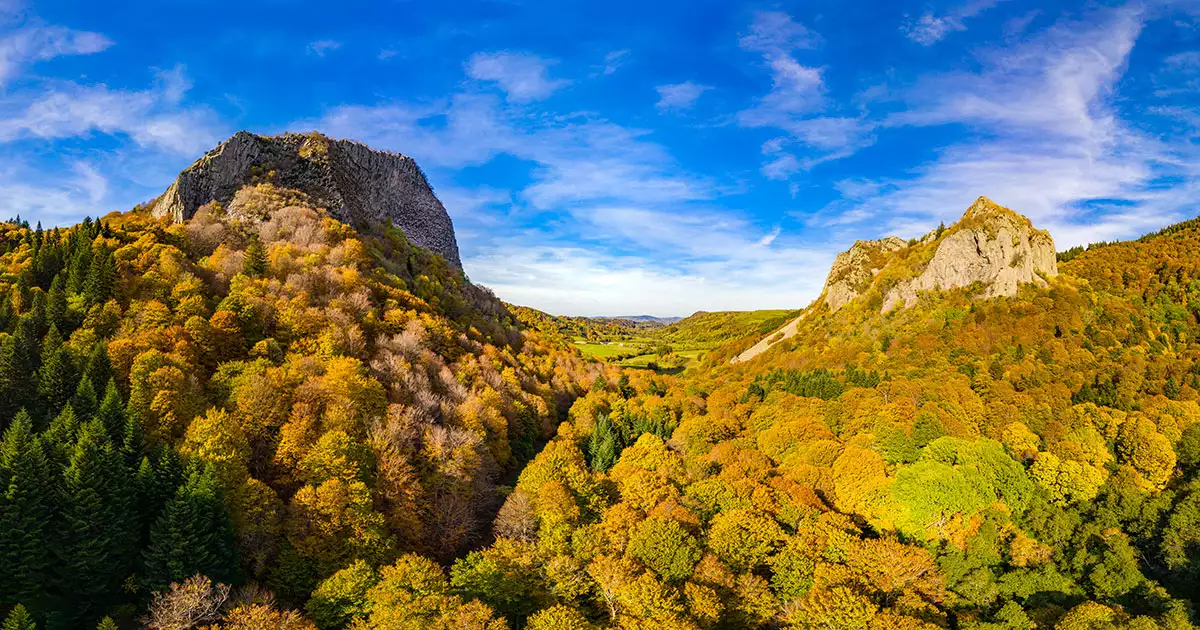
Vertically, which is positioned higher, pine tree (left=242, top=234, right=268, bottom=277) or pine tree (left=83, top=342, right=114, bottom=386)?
pine tree (left=242, top=234, right=268, bottom=277)

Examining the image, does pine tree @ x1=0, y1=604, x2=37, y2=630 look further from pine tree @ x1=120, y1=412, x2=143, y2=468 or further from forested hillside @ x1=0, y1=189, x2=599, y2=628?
pine tree @ x1=120, y1=412, x2=143, y2=468

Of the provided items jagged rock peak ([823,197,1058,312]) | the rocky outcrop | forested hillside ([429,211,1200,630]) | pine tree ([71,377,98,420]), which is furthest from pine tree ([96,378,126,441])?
the rocky outcrop

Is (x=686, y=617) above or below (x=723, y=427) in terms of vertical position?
below

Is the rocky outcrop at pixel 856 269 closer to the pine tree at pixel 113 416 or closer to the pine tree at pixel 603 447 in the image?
the pine tree at pixel 603 447

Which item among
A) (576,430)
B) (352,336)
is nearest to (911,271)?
(576,430)

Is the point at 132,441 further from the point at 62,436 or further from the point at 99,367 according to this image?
the point at 99,367

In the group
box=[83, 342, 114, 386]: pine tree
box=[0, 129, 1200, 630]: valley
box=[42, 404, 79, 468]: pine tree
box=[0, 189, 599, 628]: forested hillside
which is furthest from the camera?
box=[83, 342, 114, 386]: pine tree

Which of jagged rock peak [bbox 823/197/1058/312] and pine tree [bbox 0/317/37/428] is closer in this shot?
pine tree [bbox 0/317/37/428]

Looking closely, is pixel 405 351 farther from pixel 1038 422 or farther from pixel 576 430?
pixel 1038 422
